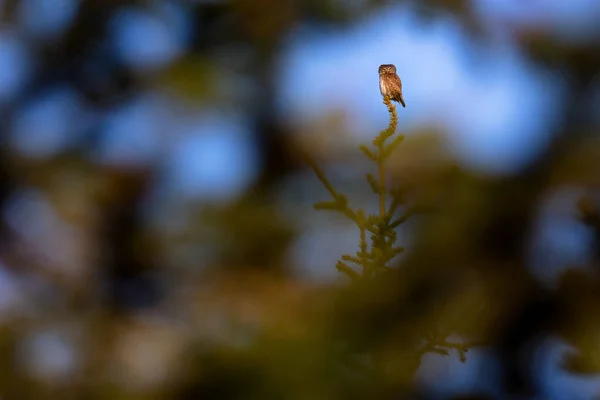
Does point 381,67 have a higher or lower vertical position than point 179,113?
lower

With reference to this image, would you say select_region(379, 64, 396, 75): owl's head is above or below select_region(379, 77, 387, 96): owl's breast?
above

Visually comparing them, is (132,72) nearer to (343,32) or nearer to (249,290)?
(343,32)

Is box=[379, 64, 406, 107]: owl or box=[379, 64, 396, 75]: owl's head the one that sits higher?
box=[379, 64, 396, 75]: owl's head

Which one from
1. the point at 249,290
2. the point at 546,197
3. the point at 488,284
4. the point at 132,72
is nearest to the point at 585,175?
the point at 546,197

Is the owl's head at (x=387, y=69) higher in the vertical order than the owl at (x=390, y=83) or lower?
higher
